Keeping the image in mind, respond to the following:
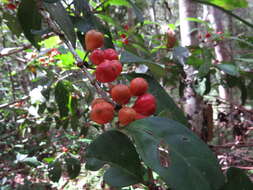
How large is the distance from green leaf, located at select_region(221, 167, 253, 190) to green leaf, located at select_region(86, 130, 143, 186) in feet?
0.59

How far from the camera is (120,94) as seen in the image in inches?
22.2

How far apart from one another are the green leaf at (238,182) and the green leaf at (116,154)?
0.18 meters

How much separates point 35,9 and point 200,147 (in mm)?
815

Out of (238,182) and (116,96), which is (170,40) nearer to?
(116,96)

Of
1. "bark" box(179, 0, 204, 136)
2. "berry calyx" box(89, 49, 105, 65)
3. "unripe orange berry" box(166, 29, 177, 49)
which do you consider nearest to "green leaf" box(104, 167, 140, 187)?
"berry calyx" box(89, 49, 105, 65)

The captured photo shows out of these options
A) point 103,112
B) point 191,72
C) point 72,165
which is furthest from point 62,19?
point 72,165

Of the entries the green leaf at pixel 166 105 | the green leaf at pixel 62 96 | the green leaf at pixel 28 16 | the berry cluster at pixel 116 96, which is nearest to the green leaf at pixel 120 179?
the berry cluster at pixel 116 96

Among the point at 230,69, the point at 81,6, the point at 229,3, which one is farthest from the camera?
the point at 230,69

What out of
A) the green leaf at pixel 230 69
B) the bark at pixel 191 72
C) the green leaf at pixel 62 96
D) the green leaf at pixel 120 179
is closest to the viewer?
the green leaf at pixel 120 179

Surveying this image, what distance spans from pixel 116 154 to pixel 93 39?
0.36m

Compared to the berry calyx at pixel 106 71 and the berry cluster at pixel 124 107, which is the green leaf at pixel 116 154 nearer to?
the berry cluster at pixel 124 107

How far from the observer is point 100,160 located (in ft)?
1.64

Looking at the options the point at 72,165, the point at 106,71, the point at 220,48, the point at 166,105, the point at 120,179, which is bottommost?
the point at 72,165

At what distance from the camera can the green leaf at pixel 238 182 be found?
461 mm
